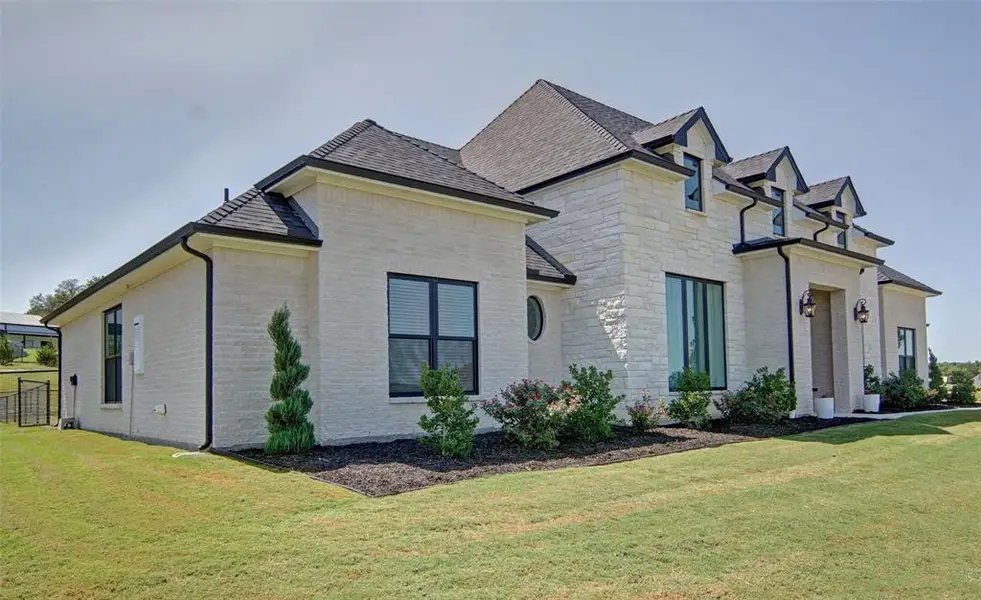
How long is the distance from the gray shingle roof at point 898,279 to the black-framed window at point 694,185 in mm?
12452

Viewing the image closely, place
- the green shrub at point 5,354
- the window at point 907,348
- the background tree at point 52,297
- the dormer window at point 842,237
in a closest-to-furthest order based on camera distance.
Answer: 1. the dormer window at point 842,237
2. the window at point 907,348
3. the green shrub at point 5,354
4. the background tree at point 52,297

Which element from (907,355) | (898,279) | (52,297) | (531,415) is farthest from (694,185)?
(52,297)

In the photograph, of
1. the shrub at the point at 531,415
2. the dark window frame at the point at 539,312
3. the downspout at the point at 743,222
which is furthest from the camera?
the downspout at the point at 743,222

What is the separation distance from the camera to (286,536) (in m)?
5.50

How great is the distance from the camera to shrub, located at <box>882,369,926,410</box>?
2052 centimetres

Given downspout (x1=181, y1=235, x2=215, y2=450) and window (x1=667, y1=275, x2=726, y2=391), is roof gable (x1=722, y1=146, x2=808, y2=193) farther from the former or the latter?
downspout (x1=181, y1=235, x2=215, y2=450)

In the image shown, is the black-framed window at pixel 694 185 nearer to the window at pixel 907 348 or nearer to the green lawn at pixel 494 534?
the green lawn at pixel 494 534

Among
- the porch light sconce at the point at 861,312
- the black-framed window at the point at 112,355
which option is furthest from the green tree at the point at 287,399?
the porch light sconce at the point at 861,312

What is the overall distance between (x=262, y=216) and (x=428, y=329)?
342 cm

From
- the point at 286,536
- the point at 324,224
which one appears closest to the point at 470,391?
the point at 324,224

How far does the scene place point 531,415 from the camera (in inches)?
418

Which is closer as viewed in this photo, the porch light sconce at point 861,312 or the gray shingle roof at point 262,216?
the gray shingle roof at point 262,216

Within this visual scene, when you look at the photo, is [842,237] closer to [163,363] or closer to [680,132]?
[680,132]

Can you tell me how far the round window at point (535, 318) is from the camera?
15.0 metres
